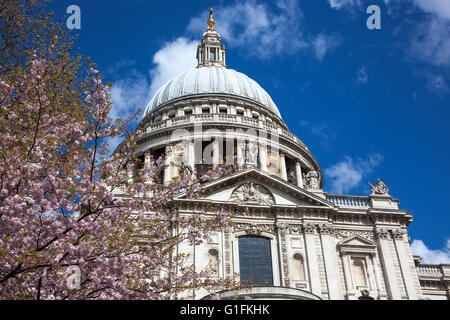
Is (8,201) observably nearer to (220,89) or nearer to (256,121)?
(256,121)

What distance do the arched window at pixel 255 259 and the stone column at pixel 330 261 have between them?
145 inches

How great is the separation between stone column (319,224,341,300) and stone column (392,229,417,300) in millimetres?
4562

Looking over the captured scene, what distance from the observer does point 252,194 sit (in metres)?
34.7

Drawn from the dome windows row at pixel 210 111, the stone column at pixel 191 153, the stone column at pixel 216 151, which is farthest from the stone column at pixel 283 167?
the stone column at pixel 191 153

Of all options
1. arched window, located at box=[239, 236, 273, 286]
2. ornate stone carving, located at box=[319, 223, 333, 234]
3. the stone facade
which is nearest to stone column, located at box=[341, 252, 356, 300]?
the stone facade

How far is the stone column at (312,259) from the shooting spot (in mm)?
31016

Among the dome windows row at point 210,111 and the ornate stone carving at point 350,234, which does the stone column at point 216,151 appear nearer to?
the dome windows row at point 210,111

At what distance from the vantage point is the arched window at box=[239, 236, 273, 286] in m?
31.6

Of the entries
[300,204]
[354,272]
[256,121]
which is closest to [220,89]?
[256,121]

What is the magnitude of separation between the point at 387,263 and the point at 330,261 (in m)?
4.11

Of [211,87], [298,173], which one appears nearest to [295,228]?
[298,173]

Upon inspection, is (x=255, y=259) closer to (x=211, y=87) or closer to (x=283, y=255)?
(x=283, y=255)

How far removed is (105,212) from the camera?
14.5 metres
